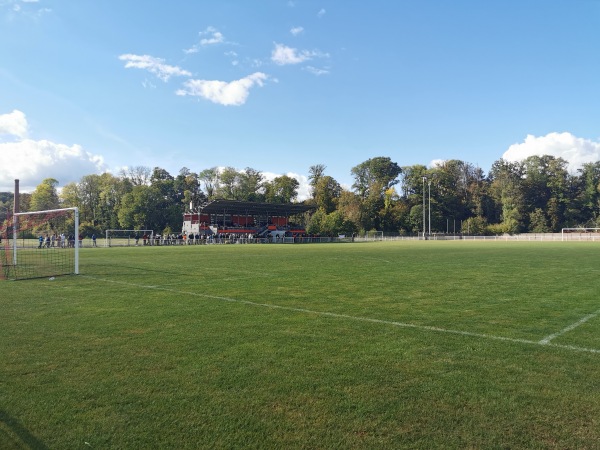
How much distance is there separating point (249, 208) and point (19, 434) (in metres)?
71.5

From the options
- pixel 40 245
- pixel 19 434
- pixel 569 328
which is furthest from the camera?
pixel 40 245

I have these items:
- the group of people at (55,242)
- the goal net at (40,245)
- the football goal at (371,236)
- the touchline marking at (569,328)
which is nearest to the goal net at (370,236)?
the football goal at (371,236)

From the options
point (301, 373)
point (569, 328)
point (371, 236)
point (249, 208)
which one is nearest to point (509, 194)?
point (371, 236)

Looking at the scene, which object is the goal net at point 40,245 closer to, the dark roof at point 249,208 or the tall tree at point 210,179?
the dark roof at point 249,208

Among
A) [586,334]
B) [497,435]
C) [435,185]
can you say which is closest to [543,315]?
[586,334]

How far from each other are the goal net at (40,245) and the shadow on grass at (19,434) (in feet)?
41.1

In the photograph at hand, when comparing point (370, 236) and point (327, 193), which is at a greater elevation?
point (327, 193)

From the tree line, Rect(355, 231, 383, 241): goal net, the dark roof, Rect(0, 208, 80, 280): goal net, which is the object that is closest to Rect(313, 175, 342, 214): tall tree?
the tree line

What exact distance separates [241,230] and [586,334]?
229 feet

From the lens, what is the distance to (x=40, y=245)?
126 ft

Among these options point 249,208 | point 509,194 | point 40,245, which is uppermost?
point 509,194

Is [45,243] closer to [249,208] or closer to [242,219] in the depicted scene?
[249,208]

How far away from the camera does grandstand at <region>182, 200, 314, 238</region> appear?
7050 centimetres

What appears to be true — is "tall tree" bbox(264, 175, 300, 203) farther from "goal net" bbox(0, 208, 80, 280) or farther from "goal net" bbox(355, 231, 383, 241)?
"goal net" bbox(0, 208, 80, 280)
